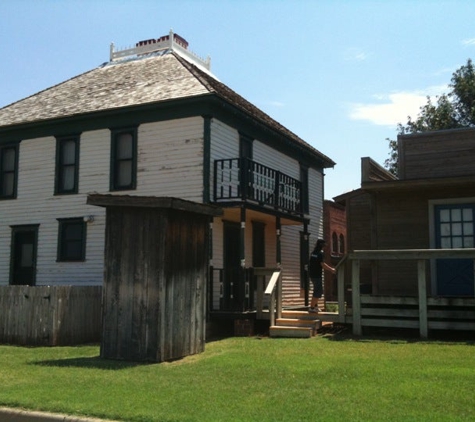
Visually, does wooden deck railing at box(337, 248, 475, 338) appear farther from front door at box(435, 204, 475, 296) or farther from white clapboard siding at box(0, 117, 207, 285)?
white clapboard siding at box(0, 117, 207, 285)

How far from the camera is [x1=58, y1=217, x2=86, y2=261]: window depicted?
18.1m

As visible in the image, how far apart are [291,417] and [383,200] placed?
33.4 ft

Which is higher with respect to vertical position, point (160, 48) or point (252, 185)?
point (160, 48)

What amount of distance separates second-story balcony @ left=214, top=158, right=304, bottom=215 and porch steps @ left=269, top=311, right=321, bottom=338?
320cm

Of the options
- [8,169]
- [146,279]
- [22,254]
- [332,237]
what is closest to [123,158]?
[8,169]

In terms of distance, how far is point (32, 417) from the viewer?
6.46m

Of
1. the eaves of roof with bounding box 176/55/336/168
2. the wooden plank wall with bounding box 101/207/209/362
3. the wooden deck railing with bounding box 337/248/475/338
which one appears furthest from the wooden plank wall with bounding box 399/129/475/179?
the wooden plank wall with bounding box 101/207/209/362

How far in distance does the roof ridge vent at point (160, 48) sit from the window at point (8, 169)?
533 centimetres

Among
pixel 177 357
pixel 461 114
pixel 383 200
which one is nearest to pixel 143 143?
pixel 383 200

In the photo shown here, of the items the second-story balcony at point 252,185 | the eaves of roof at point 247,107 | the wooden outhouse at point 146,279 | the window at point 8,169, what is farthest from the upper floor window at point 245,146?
the window at point 8,169

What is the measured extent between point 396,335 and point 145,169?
8.27 metres

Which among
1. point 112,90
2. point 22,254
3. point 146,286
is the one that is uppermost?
point 112,90

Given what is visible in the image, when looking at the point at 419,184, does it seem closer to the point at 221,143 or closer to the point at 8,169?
the point at 221,143

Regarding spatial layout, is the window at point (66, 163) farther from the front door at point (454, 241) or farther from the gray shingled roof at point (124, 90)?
the front door at point (454, 241)
